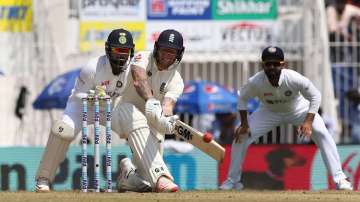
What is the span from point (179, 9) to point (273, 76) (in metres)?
5.06

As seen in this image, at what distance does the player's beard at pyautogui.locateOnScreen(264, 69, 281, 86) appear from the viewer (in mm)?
13602

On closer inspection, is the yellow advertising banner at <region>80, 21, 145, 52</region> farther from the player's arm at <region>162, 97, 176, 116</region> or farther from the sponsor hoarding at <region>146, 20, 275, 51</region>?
the player's arm at <region>162, 97, 176, 116</region>

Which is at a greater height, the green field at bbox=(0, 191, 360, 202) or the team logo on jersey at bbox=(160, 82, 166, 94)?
the team logo on jersey at bbox=(160, 82, 166, 94)

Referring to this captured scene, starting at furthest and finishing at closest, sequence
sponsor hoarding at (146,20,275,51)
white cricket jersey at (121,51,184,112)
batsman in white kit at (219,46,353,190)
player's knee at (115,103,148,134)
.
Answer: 1. sponsor hoarding at (146,20,275,51)
2. batsman in white kit at (219,46,353,190)
3. white cricket jersey at (121,51,184,112)
4. player's knee at (115,103,148,134)

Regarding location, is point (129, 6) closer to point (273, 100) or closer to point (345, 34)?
point (345, 34)

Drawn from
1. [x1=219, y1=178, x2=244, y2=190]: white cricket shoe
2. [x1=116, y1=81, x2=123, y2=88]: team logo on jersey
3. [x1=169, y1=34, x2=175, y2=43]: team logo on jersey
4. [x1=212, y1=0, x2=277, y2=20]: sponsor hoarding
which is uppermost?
[x1=169, y1=34, x2=175, y2=43]: team logo on jersey

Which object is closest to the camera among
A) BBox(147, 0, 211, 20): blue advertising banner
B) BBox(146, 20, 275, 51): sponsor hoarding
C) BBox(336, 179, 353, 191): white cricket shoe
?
BBox(336, 179, 353, 191): white cricket shoe

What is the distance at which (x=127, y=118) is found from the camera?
455 inches

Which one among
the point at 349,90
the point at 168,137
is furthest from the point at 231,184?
the point at 349,90

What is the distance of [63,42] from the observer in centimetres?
1855

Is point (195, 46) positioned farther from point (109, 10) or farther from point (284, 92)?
point (284, 92)

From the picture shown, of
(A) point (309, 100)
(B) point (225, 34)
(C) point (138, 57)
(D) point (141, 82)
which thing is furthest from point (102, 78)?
(B) point (225, 34)

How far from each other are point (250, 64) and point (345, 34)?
5.01ft

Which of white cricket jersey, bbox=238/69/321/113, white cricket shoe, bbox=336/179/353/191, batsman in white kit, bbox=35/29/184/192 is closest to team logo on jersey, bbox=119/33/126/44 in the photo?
batsman in white kit, bbox=35/29/184/192
